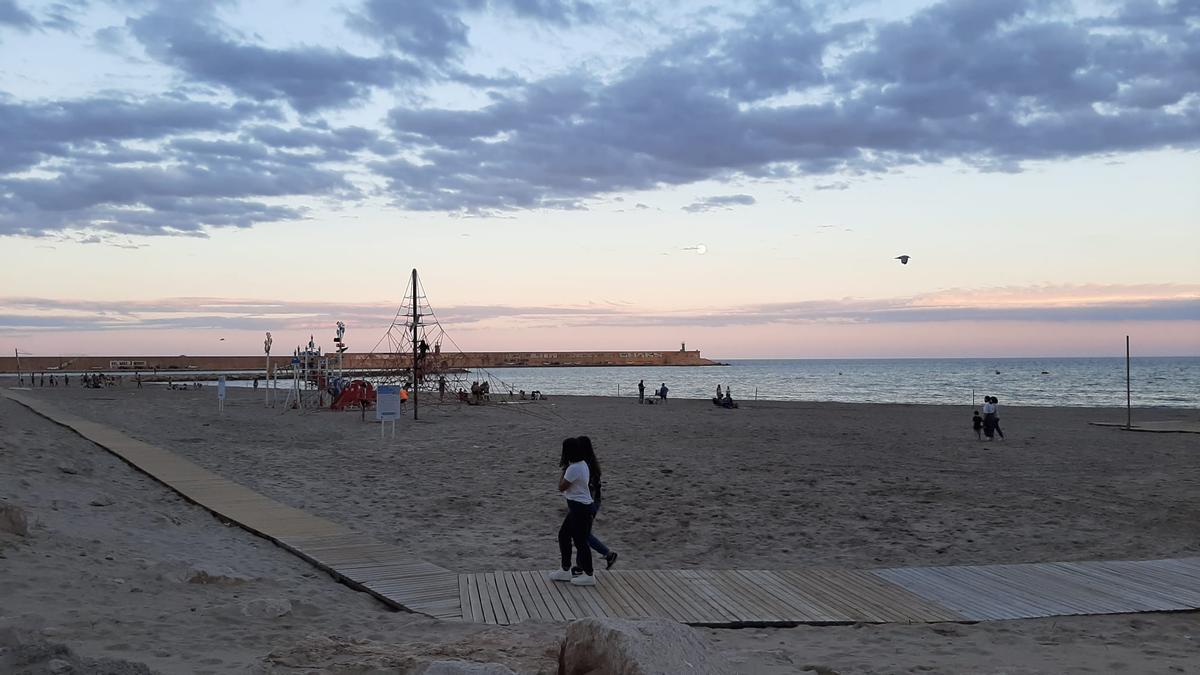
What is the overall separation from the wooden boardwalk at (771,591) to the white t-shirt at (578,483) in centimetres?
77

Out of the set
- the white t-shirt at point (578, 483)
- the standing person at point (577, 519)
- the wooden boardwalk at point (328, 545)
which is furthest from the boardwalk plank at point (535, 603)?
the white t-shirt at point (578, 483)

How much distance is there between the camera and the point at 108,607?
630cm

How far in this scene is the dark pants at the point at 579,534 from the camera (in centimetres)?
786

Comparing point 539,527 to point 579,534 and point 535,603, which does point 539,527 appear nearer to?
point 579,534

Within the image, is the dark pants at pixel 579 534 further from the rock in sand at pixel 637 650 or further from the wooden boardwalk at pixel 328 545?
the rock in sand at pixel 637 650

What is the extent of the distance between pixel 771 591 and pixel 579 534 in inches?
68.4

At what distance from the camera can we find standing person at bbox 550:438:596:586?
786 centimetres

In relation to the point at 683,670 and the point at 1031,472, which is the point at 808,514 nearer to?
the point at 1031,472

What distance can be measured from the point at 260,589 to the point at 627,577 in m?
3.16

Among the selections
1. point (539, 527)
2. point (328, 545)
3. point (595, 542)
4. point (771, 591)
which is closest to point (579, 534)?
point (595, 542)

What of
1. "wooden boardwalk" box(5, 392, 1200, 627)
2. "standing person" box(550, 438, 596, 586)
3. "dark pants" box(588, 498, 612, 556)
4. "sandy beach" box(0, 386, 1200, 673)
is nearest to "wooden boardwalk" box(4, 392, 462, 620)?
"wooden boardwalk" box(5, 392, 1200, 627)

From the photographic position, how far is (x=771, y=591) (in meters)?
7.82

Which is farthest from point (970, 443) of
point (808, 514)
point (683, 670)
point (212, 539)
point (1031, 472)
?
point (683, 670)

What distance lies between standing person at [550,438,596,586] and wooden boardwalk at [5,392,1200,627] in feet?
0.56
